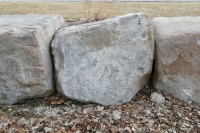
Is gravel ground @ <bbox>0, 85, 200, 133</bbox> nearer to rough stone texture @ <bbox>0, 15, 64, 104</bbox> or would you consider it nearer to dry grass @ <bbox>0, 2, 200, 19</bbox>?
rough stone texture @ <bbox>0, 15, 64, 104</bbox>

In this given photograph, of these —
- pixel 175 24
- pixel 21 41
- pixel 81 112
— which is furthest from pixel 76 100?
pixel 175 24

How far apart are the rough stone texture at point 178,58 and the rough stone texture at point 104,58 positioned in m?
0.12

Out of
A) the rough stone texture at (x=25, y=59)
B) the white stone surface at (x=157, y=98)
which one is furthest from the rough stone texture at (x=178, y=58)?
the rough stone texture at (x=25, y=59)

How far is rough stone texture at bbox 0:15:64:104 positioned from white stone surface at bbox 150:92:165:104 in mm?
1050

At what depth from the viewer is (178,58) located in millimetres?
2398

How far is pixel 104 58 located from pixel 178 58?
0.73 metres

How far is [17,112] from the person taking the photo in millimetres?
2365

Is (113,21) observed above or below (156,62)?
above

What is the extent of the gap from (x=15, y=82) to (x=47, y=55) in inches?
16.0

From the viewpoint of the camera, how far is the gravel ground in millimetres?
2176

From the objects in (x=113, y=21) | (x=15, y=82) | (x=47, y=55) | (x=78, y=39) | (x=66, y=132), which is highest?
(x=113, y=21)

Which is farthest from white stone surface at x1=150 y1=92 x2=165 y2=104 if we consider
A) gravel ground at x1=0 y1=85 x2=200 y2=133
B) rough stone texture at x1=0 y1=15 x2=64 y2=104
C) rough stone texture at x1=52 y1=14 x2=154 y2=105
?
rough stone texture at x1=0 y1=15 x2=64 y2=104

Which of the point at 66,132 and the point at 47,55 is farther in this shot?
the point at 47,55

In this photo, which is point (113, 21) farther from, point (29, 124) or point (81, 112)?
point (29, 124)
